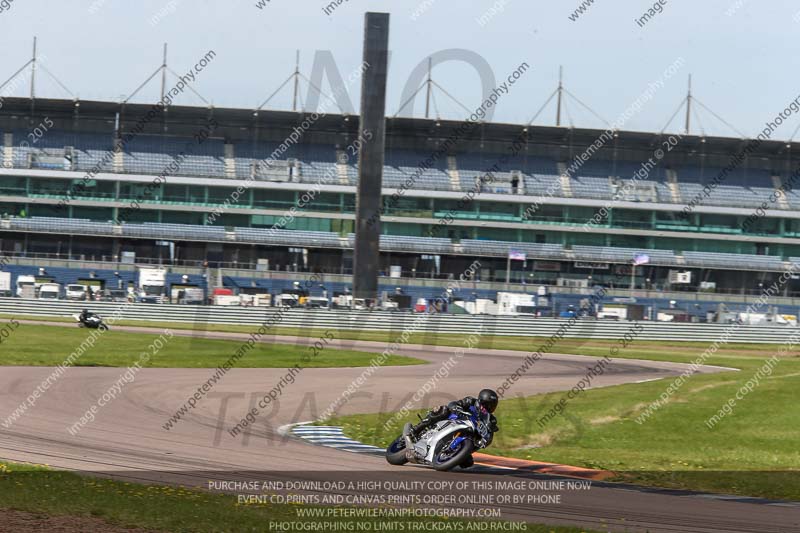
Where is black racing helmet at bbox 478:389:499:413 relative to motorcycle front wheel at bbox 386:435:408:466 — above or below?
above

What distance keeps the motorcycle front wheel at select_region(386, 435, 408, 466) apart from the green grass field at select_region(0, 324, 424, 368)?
17149 millimetres

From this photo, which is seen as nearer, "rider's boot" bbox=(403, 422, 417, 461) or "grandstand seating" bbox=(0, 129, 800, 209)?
"rider's boot" bbox=(403, 422, 417, 461)

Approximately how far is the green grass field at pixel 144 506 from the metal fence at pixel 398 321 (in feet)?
142

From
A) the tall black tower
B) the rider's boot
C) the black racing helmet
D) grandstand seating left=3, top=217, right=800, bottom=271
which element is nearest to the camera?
the rider's boot

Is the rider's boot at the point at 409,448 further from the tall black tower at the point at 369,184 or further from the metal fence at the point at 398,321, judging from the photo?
the tall black tower at the point at 369,184

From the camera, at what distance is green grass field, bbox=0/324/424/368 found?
104 feet

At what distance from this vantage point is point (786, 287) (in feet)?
279

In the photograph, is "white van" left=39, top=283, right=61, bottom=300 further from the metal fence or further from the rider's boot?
the rider's boot

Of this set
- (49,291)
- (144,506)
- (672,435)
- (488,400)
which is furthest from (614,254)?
(144,506)

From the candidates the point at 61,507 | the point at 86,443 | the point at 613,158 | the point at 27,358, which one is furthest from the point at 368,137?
the point at 61,507

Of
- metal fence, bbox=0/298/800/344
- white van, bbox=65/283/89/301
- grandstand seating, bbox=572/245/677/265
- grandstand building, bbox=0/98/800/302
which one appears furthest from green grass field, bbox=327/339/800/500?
grandstand seating, bbox=572/245/677/265


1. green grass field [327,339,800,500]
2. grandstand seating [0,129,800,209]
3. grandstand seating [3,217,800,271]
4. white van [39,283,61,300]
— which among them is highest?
grandstand seating [0,129,800,209]

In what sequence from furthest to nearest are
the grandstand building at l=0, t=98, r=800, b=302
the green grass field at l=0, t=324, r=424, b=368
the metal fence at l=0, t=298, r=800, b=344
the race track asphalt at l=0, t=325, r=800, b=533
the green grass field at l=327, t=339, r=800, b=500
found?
the grandstand building at l=0, t=98, r=800, b=302 < the metal fence at l=0, t=298, r=800, b=344 < the green grass field at l=0, t=324, r=424, b=368 < the green grass field at l=327, t=339, r=800, b=500 < the race track asphalt at l=0, t=325, r=800, b=533

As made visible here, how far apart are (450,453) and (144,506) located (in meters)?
5.51
